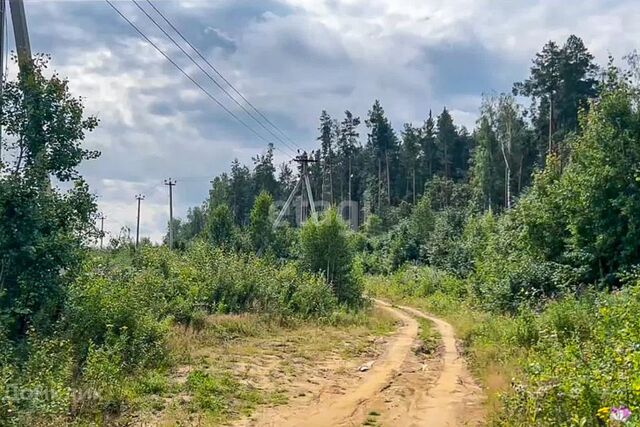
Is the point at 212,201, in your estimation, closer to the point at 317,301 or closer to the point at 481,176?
the point at 481,176

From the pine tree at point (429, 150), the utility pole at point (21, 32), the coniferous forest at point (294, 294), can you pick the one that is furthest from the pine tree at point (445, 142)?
the utility pole at point (21, 32)

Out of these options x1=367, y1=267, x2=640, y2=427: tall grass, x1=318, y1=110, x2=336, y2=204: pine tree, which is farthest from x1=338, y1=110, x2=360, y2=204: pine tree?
x1=367, y1=267, x2=640, y2=427: tall grass

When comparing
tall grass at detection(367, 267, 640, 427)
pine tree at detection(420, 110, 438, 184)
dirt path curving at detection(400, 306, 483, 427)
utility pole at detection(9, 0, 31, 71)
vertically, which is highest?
pine tree at detection(420, 110, 438, 184)

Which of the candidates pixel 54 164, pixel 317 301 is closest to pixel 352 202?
pixel 317 301

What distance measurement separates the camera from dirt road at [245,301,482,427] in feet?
27.3

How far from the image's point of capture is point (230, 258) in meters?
21.0

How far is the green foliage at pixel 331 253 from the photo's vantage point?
26.5 meters

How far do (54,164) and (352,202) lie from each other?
6253 cm

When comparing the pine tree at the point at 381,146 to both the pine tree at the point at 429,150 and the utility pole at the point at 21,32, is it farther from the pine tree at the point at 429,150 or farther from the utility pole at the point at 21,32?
the utility pole at the point at 21,32

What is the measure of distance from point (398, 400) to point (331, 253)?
17.2 meters

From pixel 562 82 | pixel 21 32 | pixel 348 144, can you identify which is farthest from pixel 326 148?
pixel 21 32

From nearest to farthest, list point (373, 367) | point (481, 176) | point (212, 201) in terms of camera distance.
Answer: point (373, 367), point (481, 176), point (212, 201)

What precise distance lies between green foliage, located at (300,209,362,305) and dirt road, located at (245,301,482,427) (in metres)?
12.3

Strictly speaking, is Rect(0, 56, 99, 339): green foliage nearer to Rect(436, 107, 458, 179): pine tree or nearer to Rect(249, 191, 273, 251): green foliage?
Rect(249, 191, 273, 251): green foliage
